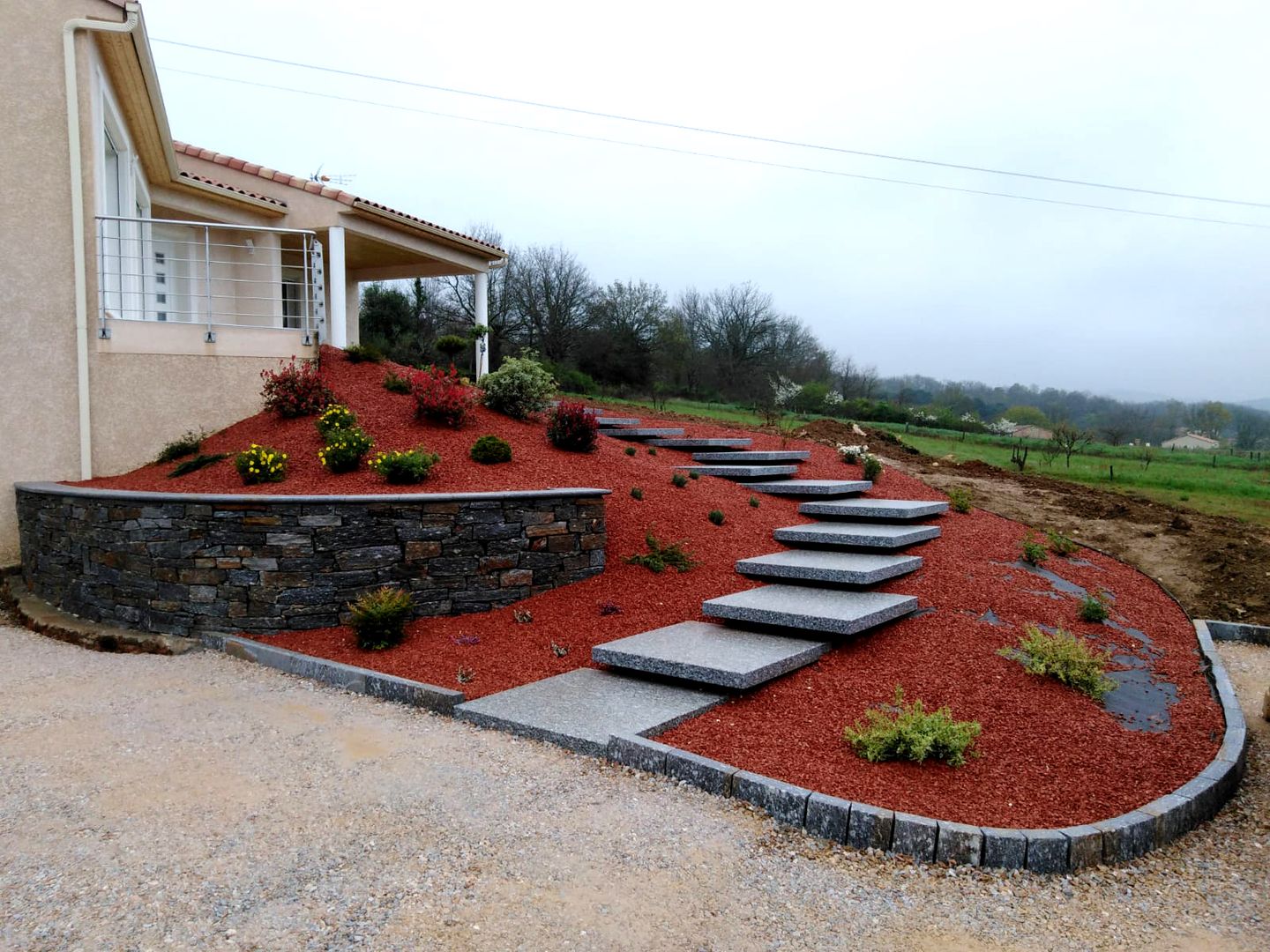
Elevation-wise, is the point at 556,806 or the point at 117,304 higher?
the point at 117,304

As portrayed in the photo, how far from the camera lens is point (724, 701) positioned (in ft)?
14.5

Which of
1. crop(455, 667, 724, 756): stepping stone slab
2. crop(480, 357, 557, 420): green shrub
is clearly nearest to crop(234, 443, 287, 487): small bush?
crop(480, 357, 557, 420): green shrub

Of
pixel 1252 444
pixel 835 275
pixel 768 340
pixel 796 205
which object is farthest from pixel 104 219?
pixel 768 340

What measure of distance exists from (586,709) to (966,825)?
211 cm

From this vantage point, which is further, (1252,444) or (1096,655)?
(1252,444)

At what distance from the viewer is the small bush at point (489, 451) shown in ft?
23.2

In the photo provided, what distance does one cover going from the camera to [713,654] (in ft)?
15.6

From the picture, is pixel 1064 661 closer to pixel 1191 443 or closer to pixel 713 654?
pixel 713 654

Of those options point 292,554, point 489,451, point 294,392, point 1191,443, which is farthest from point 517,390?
point 1191,443

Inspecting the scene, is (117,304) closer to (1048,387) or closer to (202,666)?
(202,666)

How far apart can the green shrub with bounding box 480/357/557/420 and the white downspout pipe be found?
4.07 metres

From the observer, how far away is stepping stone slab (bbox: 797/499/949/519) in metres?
7.67

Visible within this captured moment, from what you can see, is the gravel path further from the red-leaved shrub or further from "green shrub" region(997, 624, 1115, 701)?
the red-leaved shrub

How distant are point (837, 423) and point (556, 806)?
11702mm
